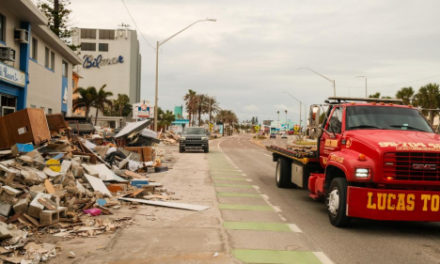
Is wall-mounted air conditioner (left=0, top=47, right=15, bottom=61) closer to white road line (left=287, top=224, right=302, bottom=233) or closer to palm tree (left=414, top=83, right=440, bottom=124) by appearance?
white road line (left=287, top=224, right=302, bottom=233)

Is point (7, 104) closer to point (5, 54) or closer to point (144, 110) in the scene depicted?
point (5, 54)

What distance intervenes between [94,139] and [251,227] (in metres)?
14.4

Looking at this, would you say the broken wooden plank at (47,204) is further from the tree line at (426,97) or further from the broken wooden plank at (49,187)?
the tree line at (426,97)

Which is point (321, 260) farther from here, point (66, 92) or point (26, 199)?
point (66, 92)

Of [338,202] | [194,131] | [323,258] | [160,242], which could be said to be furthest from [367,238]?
[194,131]

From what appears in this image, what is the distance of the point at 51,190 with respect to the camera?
8.95 meters

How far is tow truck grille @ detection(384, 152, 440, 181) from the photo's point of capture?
7273 millimetres

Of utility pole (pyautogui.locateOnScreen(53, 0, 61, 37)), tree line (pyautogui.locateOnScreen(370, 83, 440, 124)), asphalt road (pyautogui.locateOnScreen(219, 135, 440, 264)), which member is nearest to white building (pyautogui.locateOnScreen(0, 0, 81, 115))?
utility pole (pyautogui.locateOnScreen(53, 0, 61, 37))

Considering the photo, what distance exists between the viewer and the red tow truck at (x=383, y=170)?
7.30m

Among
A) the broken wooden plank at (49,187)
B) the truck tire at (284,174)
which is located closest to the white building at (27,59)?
the broken wooden plank at (49,187)

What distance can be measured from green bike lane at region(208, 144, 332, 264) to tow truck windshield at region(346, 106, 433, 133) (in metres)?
2.53

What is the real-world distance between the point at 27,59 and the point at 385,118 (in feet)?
61.7

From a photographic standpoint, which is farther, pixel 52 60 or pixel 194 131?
pixel 194 131

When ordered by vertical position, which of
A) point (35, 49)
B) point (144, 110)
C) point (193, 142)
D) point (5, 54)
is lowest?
point (193, 142)
